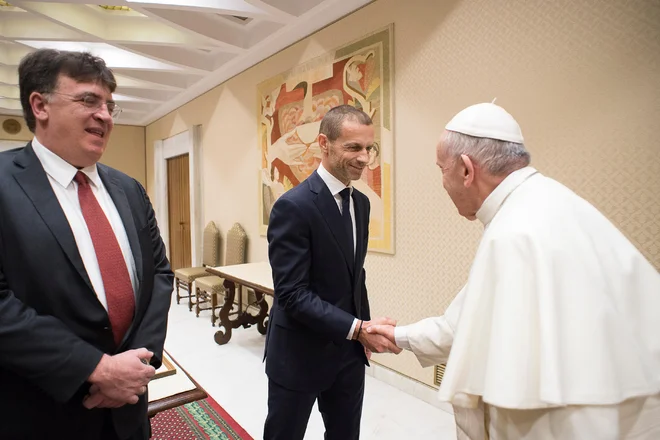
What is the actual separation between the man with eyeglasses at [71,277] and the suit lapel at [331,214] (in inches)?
26.0

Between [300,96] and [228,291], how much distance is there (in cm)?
231

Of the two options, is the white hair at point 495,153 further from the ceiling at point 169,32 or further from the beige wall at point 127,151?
the beige wall at point 127,151

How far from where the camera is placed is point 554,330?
0.96m

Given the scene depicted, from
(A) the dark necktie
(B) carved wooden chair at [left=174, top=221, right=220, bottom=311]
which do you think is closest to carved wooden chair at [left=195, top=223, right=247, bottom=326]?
(B) carved wooden chair at [left=174, top=221, right=220, bottom=311]

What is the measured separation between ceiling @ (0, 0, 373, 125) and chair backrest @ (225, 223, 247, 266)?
2.18 meters

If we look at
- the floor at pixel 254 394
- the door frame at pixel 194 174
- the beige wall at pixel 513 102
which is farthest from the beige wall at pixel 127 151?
the beige wall at pixel 513 102

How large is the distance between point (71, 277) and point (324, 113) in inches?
127

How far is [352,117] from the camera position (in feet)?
5.56

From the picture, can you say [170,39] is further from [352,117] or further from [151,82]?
[352,117]

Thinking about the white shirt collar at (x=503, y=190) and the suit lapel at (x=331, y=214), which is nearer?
the white shirt collar at (x=503, y=190)

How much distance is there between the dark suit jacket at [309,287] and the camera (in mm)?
1563

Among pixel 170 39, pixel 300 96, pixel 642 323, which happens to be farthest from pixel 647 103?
pixel 170 39

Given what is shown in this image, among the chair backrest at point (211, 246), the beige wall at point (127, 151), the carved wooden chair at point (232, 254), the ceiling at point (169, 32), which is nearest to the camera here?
the ceiling at point (169, 32)

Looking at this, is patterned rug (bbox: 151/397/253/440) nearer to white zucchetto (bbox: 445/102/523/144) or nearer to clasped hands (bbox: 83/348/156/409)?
clasped hands (bbox: 83/348/156/409)
